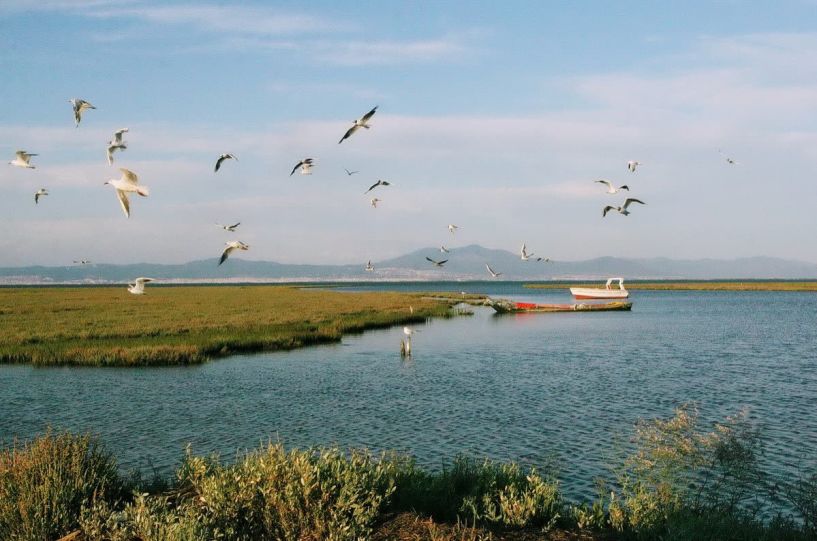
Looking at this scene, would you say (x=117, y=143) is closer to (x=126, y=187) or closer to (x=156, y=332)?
(x=126, y=187)

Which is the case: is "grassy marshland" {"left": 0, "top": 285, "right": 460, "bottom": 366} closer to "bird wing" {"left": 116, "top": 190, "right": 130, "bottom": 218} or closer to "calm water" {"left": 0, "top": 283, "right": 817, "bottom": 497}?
"calm water" {"left": 0, "top": 283, "right": 817, "bottom": 497}

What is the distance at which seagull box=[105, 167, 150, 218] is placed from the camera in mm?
13888

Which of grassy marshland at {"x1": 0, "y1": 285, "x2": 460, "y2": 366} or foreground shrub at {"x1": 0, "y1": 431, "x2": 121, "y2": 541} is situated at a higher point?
foreground shrub at {"x1": 0, "y1": 431, "x2": 121, "y2": 541}

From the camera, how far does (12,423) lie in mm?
25469

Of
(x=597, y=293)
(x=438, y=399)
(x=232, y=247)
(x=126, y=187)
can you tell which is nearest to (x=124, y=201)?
(x=126, y=187)

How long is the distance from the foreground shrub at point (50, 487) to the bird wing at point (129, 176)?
5.22 meters

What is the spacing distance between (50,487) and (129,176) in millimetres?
6555

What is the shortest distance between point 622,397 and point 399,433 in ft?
40.4

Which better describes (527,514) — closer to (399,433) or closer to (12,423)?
(399,433)

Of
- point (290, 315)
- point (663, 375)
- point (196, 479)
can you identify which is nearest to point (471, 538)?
point (196, 479)

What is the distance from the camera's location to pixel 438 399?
1178 inches

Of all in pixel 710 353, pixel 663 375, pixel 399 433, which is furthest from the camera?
pixel 710 353

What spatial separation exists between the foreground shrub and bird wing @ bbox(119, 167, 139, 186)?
5224mm

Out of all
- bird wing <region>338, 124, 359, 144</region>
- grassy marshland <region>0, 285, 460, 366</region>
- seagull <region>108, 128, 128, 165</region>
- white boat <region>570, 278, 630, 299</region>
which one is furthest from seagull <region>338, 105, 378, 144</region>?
white boat <region>570, 278, 630, 299</region>
